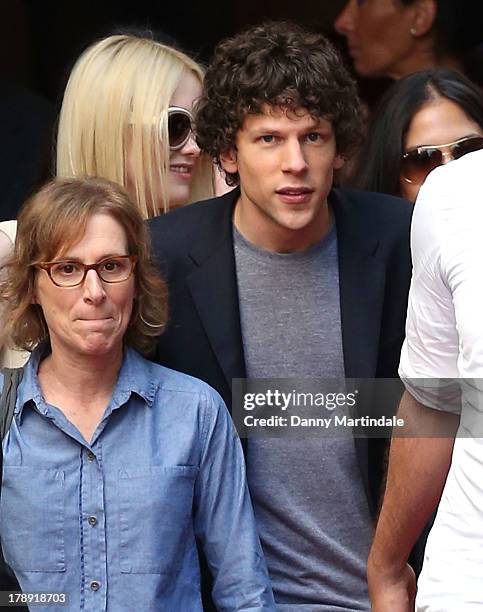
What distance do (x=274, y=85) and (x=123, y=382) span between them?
680mm

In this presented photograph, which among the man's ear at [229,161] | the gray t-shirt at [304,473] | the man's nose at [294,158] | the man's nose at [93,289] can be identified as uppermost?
the man's nose at [294,158]

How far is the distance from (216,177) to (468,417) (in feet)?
5.29

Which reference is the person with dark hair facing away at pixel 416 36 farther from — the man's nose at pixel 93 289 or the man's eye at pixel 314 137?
the man's nose at pixel 93 289

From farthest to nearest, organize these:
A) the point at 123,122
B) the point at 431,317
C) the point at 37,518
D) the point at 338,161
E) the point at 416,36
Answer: the point at 416,36 → the point at 123,122 → the point at 338,161 → the point at 37,518 → the point at 431,317

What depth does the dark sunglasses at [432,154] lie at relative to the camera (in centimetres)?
367

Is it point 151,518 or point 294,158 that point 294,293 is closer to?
point 294,158

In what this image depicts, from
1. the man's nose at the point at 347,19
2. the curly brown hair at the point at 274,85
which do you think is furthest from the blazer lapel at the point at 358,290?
the man's nose at the point at 347,19

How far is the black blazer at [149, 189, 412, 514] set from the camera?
10.1ft

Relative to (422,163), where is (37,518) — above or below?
below

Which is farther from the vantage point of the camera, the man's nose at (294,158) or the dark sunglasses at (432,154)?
the dark sunglasses at (432,154)

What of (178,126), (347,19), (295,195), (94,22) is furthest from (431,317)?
(94,22)

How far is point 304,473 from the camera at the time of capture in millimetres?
3061

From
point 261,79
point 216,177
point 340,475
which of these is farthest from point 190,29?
point 340,475

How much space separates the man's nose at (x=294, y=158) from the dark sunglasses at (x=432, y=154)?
0.71 m
